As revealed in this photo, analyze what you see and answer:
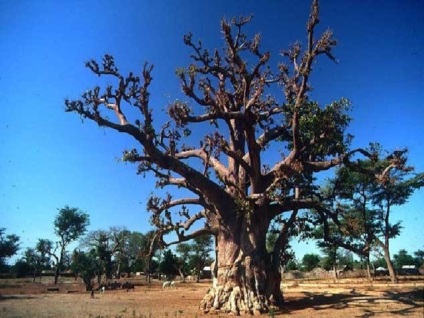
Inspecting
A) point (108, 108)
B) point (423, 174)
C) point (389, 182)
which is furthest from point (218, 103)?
point (423, 174)

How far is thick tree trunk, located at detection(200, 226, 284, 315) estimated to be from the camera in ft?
46.0

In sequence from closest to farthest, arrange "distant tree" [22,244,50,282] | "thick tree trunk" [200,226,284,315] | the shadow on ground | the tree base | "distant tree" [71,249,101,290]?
the shadow on ground → the tree base → "thick tree trunk" [200,226,284,315] → "distant tree" [71,249,101,290] → "distant tree" [22,244,50,282]

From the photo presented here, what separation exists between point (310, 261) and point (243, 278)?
7425 centimetres

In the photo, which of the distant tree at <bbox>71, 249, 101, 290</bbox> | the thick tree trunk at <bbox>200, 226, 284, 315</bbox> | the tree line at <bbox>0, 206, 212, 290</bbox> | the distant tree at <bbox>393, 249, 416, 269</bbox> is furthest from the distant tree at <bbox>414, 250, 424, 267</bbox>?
the thick tree trunk at <bbox>200, 226, 284, 315</bbox>

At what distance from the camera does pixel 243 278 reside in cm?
1447

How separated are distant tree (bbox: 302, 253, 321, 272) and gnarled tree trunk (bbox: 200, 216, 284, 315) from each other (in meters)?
71.5

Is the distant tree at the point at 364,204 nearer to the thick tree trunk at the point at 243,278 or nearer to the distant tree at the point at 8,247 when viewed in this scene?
the thick tree trunk at the point at 243,278

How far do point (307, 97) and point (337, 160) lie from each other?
2664 millimetres

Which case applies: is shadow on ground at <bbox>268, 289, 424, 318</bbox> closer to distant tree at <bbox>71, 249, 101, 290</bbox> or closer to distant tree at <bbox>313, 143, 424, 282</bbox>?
distant tree at <bbox>313, 143, 424, 282</bbox>

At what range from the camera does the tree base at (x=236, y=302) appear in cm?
1371

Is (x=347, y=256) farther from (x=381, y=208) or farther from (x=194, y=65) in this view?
(x=194, y=65)

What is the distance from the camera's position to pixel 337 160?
1421cm

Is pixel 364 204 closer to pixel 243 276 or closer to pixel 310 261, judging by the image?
pixel 243 276

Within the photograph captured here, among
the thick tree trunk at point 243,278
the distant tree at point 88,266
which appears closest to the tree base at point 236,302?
the thick tree trunk at point 243,278
